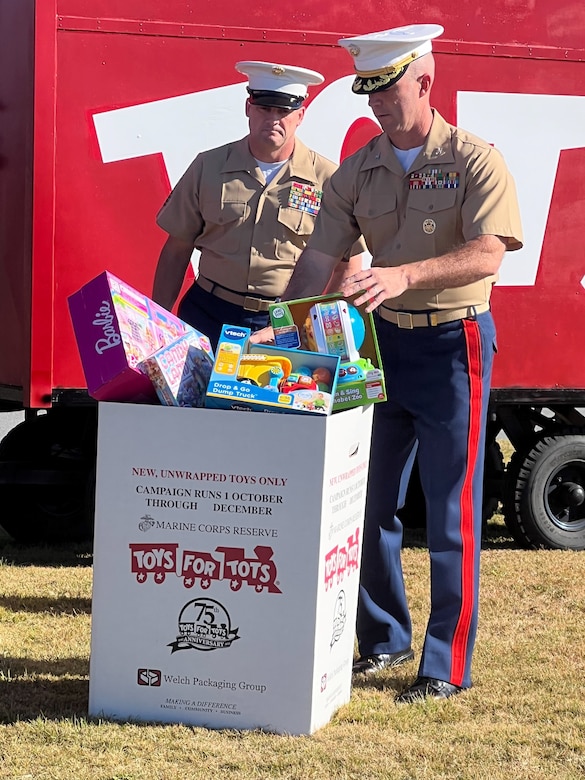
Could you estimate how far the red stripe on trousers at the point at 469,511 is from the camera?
3543mm

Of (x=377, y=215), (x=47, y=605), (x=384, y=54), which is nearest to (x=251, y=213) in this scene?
(x=377, y=215)

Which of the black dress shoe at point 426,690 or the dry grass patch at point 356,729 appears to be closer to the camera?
the dry grass patch at point 356,729

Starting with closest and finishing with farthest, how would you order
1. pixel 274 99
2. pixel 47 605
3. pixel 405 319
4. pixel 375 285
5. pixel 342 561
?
pixel 375 285
pixel 342 561
pixel 405 319
pixel 274 99
pixel 47 605

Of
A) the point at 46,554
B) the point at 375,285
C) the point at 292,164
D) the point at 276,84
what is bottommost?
the point at 46,554

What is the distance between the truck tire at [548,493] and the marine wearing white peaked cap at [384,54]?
2.80 m

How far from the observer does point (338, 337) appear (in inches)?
124

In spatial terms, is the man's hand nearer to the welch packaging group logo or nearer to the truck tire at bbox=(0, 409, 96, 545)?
the welch packaging group logo

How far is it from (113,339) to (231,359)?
0.30m

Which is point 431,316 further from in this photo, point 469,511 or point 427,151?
point 469,511

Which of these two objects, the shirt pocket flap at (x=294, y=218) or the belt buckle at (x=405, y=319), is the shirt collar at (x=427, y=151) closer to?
the belt buckle at (x=405, y=319)

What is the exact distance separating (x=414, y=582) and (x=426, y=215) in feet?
6.70

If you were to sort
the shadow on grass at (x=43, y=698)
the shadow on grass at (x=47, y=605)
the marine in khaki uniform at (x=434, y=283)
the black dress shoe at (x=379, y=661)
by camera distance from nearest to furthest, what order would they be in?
the shadow on grass at (x=43, y=698)
the marine in khaki uniform at (x=434, y=283)
the black dress shoe at (x=379, y=661)
the shadow on grass at (x=47, y=605)

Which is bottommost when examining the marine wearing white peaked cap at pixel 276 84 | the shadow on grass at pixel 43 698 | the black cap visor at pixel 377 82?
the shadow on grass at pixel 43 698

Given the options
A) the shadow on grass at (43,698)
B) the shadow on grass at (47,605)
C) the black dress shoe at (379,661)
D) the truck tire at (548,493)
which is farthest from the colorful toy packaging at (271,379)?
the truck tire at (548,493)
